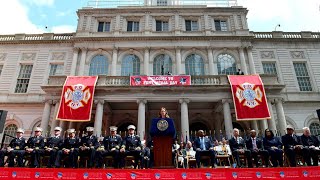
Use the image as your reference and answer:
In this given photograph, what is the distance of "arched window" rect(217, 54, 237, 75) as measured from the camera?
21453mm

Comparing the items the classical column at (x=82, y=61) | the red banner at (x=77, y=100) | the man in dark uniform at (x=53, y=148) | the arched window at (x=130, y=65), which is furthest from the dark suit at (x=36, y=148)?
the arched window at (x=130, y=65)

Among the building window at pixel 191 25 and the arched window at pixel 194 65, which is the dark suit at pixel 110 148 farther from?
the building window at pixel 191 25

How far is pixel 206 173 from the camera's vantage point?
6434 millimetres

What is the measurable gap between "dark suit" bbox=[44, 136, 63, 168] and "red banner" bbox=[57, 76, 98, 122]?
20.8 feet

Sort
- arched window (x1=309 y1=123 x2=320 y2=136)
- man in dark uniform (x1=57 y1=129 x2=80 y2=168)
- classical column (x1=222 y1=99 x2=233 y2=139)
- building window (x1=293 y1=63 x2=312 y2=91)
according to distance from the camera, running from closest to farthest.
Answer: man in dark uniform (x1=57 y1=129 x2=80 y2=168), classical column (x1=222 y1=99 x2=233 y2=139), arched window (x1=309 y1=123 x2=320 y2=136), building window (x1=293 y1=63 x2=312 y2=91)

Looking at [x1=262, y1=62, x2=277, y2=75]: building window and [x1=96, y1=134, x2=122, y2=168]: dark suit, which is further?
[x1=262, y1=62, x2=277, y2=75]: building window

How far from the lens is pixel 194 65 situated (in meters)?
21.8

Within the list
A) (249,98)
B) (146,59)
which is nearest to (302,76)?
(249,98)

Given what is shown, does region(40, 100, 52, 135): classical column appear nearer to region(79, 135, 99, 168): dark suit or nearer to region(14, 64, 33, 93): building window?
region(14, 64, 33, 93): building window

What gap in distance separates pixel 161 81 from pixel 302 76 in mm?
13981

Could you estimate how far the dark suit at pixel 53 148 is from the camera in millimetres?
9078

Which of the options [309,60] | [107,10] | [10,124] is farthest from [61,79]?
[309,60]

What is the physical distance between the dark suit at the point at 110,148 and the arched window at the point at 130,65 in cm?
1246

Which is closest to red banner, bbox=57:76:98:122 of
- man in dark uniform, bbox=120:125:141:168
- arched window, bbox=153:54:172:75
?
arched window, bbox=153:54:172:75
